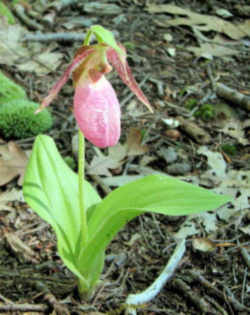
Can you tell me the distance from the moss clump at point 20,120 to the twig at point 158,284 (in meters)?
1.17

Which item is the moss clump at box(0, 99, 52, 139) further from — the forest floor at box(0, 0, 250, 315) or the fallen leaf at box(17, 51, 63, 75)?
the fallen leaf at box(17, 51, 63, 75)

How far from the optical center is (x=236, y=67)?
3.18 metres

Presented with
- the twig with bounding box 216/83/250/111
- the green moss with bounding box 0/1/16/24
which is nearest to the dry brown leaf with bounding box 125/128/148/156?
the twig with bounding box 216/83/250/111

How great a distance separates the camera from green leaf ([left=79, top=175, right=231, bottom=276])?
55.3 inches

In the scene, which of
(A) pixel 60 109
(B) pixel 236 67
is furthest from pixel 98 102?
(B) pixel 236 67

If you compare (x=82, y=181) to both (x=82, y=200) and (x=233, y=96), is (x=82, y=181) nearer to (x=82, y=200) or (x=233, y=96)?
(x=82, y=200)

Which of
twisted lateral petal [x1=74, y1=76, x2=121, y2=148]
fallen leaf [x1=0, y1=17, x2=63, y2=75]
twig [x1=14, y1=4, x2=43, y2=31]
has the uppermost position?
twisted lateral petal [x1=74, y1=76, x2=121, y2=148]

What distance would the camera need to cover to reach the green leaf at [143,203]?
4.61ft

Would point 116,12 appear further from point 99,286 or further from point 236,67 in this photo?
point 99,286

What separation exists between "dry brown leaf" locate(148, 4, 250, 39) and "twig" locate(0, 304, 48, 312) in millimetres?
2732

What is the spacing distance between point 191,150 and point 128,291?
1.00m

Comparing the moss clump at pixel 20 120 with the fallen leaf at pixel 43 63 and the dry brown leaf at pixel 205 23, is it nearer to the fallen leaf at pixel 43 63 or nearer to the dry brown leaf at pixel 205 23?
the fallen leaf at pixel 43 63

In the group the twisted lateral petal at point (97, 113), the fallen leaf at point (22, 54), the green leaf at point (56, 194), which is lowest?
the fallen leaf at point (22, 54)

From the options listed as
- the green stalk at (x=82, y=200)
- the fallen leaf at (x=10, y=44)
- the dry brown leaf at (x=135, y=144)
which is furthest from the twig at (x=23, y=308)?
the fallen leaf at (x=10, y=44)
